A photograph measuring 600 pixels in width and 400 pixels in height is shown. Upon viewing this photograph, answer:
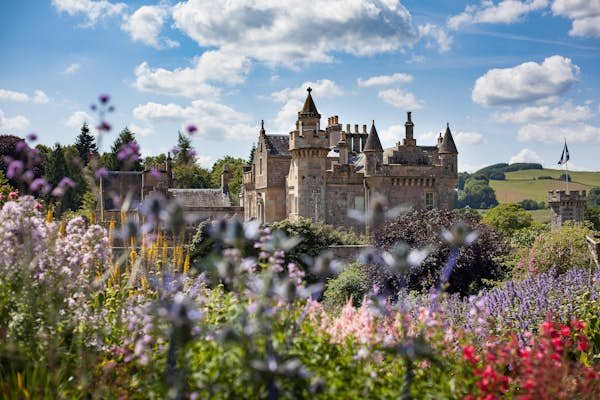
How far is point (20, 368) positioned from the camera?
21.4 feet

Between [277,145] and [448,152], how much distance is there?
10.7m

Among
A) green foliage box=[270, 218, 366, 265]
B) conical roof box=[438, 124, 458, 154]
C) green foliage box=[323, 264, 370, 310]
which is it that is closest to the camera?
green foliage box=[323, 264, 370, 310]

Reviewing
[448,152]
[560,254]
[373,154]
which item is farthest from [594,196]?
[560,254]

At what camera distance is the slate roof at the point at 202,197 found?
1965 inches

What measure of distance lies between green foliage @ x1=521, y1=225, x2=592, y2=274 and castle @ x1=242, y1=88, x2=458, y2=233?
741 inches

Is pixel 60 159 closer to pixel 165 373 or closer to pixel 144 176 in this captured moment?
pixel 144 176

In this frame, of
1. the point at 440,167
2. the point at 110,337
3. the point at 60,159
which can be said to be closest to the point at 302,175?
the point at 440,167

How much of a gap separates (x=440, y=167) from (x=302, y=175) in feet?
29.5

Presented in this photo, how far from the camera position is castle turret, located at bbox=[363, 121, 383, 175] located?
38.9 m

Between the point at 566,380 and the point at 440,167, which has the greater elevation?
the point at 440,167

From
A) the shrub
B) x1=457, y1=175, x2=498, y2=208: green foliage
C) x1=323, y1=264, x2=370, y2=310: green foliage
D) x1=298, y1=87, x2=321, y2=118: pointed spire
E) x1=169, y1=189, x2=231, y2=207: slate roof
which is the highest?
x1=298, y1=87, x2=321, y2=118: pointed spire

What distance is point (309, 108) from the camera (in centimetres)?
3819

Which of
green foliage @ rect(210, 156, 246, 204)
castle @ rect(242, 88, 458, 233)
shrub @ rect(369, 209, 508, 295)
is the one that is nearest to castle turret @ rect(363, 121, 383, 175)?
castle @ rect(242, 88, 458, 233)

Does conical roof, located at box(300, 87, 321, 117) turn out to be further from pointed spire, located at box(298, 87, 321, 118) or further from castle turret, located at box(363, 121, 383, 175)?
castle turret, located at box(363, 121, 383, 175)
